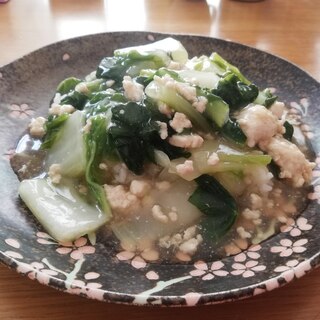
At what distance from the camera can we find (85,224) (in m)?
1.21

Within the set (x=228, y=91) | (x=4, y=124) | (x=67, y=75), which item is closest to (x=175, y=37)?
(x=67, y=75)

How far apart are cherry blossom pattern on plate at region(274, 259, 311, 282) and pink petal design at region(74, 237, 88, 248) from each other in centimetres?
44

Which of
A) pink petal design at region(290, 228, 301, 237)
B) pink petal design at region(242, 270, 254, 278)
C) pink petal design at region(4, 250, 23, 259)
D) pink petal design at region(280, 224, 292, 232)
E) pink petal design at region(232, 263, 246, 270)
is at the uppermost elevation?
pink petal design at region(4, 250, 23, 259)

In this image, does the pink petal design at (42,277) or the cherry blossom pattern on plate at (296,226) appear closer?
the pink petal design at (42,277)

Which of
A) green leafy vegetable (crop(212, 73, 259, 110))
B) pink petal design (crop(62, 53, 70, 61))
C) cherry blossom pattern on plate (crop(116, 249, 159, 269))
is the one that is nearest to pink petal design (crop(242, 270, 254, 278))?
cherry blossom pattern on plate (crop(116, 249, 159, 269))

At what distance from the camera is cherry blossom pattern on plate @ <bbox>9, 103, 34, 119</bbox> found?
1.56m

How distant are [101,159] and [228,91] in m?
0.41

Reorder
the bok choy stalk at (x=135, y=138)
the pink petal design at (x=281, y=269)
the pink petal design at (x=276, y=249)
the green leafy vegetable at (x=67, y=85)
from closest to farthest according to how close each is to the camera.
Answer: the pink petal design at (x=281, y=269) < the pink petal design at (x=276, y=249) < the bok choy stalk at (x=135, y=138) < the green leafy vegetable at (x=67, y=85)

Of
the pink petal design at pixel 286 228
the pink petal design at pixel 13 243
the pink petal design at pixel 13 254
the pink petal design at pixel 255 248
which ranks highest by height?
the pink petal design at pixel 13 254

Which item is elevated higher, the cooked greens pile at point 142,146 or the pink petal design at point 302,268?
the cooked greens pile at point 142,146

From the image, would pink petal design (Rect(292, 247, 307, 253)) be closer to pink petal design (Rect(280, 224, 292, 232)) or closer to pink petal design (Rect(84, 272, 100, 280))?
pink petal design (Rect(280, 224, 292, 232))

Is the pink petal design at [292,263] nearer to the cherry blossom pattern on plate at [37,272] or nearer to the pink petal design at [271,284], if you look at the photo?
the pink petal design at [271,284]

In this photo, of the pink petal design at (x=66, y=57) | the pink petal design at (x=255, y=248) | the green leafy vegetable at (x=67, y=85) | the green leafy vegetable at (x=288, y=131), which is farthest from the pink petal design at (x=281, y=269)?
the pink petal design at (x=66, y=57)

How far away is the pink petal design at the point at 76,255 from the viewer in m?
1.12
